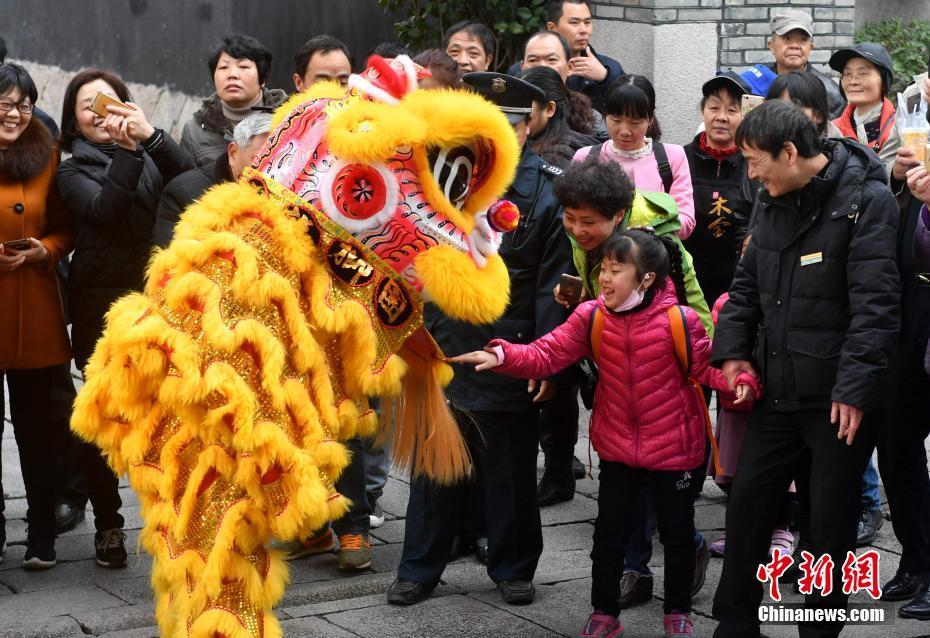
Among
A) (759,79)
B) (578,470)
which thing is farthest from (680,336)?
(759,79)

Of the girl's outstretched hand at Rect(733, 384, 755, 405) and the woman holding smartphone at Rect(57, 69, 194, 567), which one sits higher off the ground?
the woman holding smartphone at Rect(57, 69, 194, 567)

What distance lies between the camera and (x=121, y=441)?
10.7ft

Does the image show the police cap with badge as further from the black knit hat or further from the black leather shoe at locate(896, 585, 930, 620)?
the black knit hat

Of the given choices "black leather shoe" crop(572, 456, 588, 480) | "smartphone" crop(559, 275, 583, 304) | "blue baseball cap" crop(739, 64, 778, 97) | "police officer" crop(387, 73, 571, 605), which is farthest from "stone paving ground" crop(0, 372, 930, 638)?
"blue baseball cap" crop(739, 64, 778, 97)

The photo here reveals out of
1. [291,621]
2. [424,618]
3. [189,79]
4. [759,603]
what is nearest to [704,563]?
[759,603]

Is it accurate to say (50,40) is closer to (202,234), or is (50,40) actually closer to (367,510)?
(367,510)

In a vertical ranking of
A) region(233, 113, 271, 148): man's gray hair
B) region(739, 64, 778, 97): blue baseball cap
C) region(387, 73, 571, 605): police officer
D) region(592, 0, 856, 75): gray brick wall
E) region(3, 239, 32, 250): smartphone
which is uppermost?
region(592, 0, 856, 75): gray brick wall

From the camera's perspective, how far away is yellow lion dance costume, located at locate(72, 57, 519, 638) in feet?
10.3

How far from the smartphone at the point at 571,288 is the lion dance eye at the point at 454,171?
1.31 meters

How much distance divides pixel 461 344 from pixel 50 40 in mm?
6061

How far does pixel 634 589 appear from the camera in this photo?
5031 mm

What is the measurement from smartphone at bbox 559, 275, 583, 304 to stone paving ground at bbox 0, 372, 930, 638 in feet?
3.97

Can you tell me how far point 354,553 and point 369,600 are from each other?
32cm

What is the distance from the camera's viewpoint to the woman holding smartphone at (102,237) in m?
5.25
